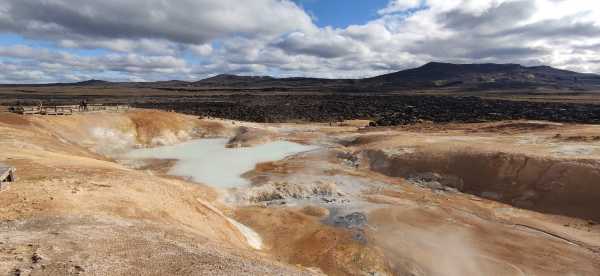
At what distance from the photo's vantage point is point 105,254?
9562 millimetres

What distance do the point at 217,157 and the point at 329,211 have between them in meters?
16.2

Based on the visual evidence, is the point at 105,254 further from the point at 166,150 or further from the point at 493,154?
the point at 166,150

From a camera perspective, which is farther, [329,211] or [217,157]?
[217,157]

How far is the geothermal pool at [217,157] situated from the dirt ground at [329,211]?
124 cm

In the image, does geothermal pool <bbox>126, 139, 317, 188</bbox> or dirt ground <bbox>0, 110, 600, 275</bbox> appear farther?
geothermal pool <bbox>126, 139, 317, 188</bbox>

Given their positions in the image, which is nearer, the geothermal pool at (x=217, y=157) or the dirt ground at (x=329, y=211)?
the dirt ground at (x=329, y=211)

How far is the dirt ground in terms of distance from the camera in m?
10.3

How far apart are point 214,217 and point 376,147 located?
59.0ft

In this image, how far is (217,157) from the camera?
115ft

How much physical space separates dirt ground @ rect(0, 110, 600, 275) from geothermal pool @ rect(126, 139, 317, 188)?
4.06 feet

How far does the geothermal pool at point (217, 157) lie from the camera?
28578 millimetres

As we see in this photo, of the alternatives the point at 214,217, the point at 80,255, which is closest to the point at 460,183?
the point at 214,217

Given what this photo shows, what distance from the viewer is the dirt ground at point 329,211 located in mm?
10312

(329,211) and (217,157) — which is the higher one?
(217,157)
